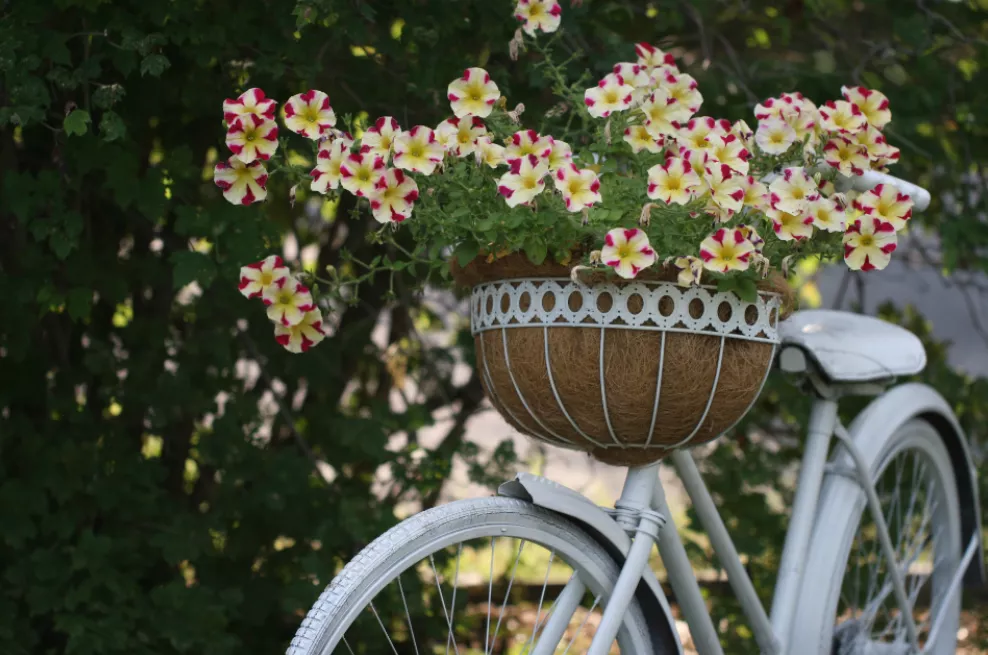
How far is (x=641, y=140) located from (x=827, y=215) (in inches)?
→ 9.1

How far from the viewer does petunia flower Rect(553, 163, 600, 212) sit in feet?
3.82

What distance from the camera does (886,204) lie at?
128 cm

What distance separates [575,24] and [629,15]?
0.98ft

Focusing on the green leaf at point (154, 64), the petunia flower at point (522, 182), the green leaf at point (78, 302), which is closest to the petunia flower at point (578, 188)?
the petunia flower at point (522, 182)

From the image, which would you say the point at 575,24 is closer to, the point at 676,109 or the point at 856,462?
the point at 676,109

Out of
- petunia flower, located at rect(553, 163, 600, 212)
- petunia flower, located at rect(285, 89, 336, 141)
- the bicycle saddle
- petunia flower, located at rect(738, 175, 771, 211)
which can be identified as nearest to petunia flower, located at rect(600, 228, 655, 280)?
petunia flower, located at rect(553, 163, 600, 212)

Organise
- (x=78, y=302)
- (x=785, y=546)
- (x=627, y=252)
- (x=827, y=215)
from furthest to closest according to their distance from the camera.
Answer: (x=78, y=302), (x=785, y=546), (x=827, y=215), (x=627, y=252)

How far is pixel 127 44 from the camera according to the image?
1655 millimetres

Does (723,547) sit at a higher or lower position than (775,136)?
lower

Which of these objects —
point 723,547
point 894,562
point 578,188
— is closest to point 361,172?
point 578,188

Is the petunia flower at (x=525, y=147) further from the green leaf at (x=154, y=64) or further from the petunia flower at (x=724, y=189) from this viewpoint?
the green leaf at (x=154, y=64)

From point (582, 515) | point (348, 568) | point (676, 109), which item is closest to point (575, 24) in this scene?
point (676, 109)

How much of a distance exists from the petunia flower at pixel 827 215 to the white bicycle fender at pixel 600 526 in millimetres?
426

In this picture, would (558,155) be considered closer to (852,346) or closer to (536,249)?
(536,249)
